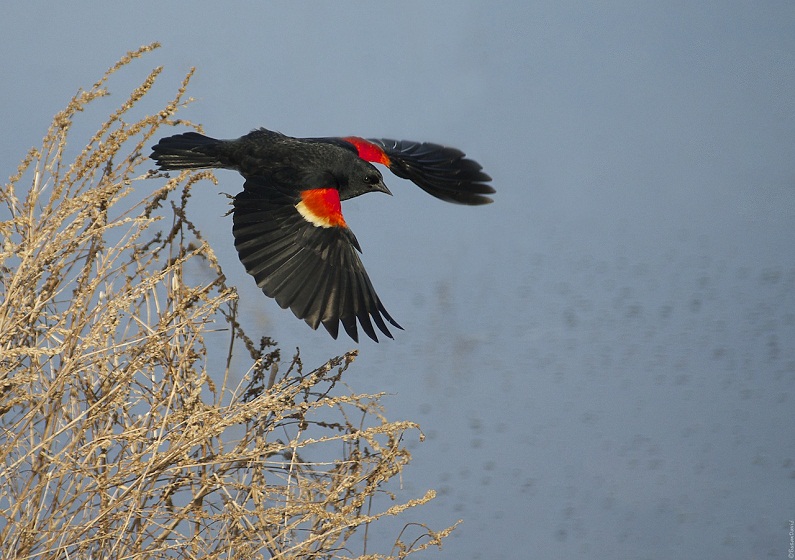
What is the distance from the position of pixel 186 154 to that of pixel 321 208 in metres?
0.59

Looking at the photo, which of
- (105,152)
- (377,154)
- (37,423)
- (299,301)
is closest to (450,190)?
(377,154)

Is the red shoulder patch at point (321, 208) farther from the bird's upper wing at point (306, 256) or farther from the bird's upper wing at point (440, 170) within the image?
the bird's upper wing at point (440, 170)

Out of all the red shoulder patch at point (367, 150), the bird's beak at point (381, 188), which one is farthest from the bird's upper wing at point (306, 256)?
the red shoulder patch at point (367, 150)

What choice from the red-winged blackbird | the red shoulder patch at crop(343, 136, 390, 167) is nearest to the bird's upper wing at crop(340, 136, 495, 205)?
the red shoulder patch at crop(343, 136, 390, 167)

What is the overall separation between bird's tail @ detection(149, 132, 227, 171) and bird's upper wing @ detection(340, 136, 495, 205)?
0.58m

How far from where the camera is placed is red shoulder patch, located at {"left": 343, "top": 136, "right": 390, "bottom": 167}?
3.38m

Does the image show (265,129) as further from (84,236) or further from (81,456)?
(81,456)

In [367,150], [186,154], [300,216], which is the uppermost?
[367,150]

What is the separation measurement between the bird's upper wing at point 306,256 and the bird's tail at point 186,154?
1.10 ft

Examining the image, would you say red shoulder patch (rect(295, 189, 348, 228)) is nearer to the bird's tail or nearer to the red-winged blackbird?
the red-winged blackbird

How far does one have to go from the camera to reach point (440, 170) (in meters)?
3.58

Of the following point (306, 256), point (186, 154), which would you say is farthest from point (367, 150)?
point (306, 256)

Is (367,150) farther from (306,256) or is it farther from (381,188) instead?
(306,256)

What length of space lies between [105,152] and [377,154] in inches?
65.1
